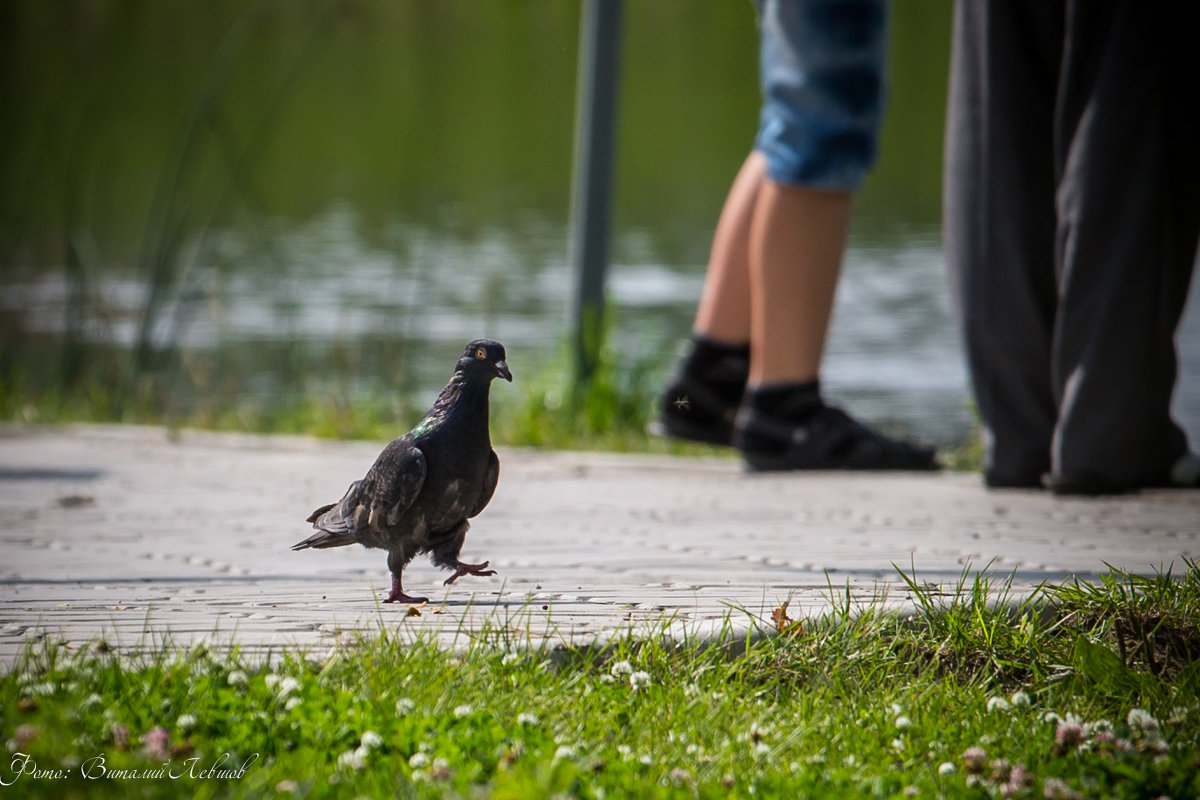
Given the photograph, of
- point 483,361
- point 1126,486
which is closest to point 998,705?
point 483,361

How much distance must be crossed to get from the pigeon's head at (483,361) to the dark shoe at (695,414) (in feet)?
7.05

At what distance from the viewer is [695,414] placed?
4.62m

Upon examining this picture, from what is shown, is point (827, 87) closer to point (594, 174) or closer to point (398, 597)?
point (594, 174)

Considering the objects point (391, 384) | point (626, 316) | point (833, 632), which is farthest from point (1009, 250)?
point (626, 316)

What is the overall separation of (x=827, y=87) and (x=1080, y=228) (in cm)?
84

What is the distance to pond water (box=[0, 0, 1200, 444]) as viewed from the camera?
21.7 ft

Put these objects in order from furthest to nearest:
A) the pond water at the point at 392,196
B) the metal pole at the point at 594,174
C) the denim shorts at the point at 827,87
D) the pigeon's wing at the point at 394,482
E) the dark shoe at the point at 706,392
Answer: the pond water at the point at 392,196
the metal pole at the point at 594,174
the dark shoe at the point at 706,392
the denim shorts at the point at 827,87
the pigeon's wing at the point at 394,482

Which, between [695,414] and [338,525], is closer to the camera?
[338,525]

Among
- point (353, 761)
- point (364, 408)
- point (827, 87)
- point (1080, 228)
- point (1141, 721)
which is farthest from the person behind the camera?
point (364, 408)

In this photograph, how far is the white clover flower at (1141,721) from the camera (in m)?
2.21

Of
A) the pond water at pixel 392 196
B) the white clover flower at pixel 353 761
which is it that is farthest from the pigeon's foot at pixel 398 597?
the pond water at pixel 392 196

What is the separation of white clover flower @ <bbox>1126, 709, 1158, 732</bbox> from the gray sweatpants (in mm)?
1584

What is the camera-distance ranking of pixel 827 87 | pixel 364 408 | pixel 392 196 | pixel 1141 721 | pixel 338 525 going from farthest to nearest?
pixel 392 196 < pixel 364 408 < pixel 827 87 < pixel 338 525 < pixel 1141 721

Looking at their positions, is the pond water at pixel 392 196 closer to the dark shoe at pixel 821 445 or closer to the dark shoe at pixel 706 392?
the dark shoe at pixel 706 392
